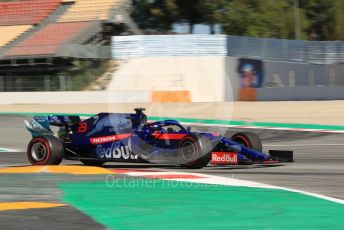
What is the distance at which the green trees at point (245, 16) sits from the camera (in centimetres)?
5272

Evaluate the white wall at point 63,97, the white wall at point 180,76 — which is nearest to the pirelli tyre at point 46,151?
the white wall at point 63,97

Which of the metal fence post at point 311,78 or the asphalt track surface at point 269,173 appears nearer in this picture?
the asphalt track surface at point 269,173

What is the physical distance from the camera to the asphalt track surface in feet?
19.6

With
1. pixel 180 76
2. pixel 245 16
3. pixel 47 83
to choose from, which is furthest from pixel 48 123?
pixel 245 16

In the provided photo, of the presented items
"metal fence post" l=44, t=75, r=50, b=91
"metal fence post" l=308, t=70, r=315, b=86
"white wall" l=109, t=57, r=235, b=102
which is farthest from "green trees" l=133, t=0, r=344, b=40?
"metal fence post" l=44, t=75, r=50, b=91

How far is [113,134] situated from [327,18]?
56.6 meters

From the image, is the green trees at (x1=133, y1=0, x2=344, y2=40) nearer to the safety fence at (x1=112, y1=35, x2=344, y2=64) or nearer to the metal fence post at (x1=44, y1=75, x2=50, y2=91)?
the safety fence at (x1=112, y1=35, x2=344, y2=64)

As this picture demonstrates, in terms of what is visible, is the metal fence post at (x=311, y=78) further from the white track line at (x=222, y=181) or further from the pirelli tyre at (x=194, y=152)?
the white track line at (x=222, y=181)

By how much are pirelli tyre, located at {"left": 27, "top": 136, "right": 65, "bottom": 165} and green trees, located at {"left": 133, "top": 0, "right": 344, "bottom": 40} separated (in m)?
43.0

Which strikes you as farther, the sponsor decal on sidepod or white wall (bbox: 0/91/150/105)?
white wall (bbox: 0/91/150/105)

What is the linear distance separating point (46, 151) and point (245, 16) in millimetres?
43702

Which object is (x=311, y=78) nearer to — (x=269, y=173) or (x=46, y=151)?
(x=269, y=173)

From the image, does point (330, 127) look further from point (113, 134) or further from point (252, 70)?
point (252, 70)

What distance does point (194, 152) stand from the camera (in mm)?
9891
